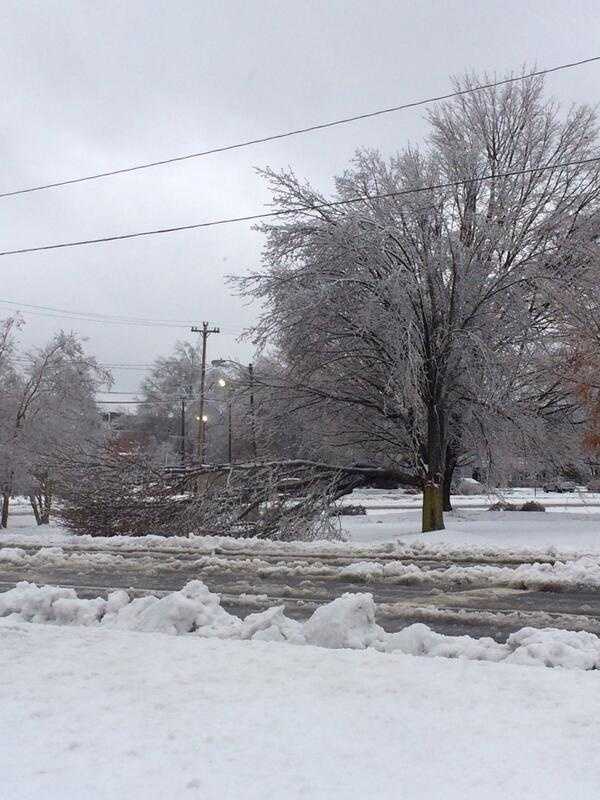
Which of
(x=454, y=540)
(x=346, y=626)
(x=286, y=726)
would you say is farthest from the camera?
(x=454, y=540)

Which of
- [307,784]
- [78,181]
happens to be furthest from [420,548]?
[78,181]

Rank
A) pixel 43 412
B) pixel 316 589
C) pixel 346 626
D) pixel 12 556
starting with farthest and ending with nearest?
pixel 43 412 < pixel 12 556 < pixel 316 589 < pixel 346 626

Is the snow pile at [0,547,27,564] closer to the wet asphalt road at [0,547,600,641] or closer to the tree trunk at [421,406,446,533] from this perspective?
the wet asphalt road at [0,547,600,641]

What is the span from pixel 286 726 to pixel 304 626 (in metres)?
2.01

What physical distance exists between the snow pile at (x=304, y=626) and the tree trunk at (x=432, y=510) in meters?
11.0

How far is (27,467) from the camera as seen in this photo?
27.1 metres

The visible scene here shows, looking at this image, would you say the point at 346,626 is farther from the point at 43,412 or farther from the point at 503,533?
the point at 43,412

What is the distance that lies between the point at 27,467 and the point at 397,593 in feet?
71.4

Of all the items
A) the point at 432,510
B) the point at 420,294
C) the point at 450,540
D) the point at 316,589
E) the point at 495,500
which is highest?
the point at 420,294

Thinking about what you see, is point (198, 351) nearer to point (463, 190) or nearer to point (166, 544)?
point (463, 190)

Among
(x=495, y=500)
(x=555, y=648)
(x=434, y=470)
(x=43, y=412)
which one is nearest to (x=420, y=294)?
(x=434, y=470)

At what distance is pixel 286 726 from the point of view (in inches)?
156

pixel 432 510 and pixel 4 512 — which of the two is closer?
pixel 432 510

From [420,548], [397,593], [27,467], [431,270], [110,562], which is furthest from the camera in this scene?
[27,467]
